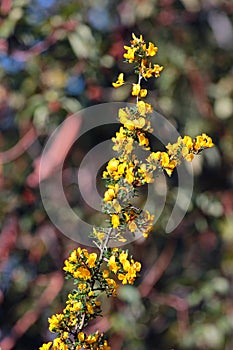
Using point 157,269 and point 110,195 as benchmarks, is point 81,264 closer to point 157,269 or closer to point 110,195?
point 110,195

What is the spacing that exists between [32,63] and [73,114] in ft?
0.61

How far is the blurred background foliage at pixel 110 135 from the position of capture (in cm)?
158

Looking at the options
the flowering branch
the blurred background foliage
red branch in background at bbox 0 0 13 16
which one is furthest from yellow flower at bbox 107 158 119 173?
red branch in background at bbox 0 0 13 16

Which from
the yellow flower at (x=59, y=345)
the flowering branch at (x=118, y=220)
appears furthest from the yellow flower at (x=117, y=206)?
the yellow flower at (x=59, y=345)

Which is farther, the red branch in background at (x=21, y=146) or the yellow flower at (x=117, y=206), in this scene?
the red branch in background at (x=21, y=146)

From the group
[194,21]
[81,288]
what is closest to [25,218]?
[194,21]

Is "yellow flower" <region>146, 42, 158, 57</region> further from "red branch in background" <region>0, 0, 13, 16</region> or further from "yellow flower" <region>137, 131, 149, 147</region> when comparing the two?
"red branch in background" <region>0, 0, 13, 16</region>

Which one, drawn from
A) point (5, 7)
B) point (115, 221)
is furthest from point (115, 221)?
point (5, 7)

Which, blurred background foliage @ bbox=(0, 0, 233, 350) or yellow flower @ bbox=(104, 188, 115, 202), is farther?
blurred background foliage @ bbox=(0, 0, 233, 350)

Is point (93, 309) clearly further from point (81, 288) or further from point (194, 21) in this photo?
point (194, 21)

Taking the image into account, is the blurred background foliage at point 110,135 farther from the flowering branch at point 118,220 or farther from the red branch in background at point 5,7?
the flowering branch at point 118,220

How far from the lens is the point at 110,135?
5.52 ft

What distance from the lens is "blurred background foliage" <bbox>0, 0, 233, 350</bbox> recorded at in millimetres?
1585

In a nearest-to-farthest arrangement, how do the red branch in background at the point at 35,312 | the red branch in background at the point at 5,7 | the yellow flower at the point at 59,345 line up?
the yellow flower at the point at 59,345
the red branch in background at the point at 35,312
the red branch in background at the point at 5,7
